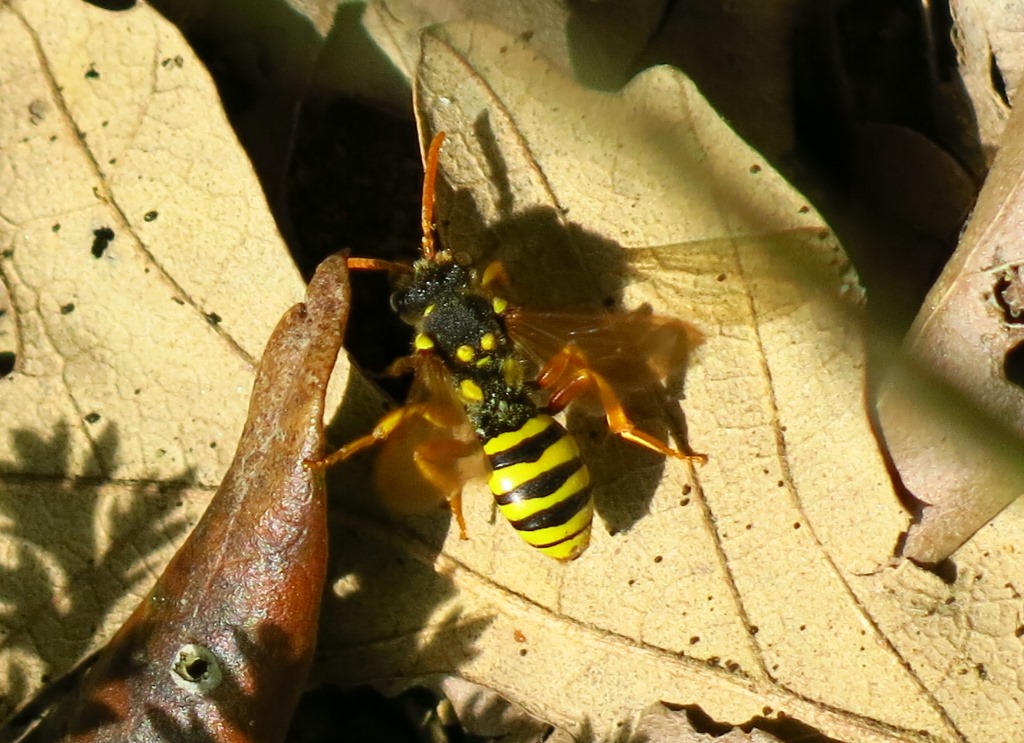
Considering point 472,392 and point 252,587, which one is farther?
point 472,392

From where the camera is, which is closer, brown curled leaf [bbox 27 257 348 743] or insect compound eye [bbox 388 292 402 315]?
brown curled leaf [bbox 27 257 348 743]

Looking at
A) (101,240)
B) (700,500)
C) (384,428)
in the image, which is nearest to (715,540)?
(700,500)

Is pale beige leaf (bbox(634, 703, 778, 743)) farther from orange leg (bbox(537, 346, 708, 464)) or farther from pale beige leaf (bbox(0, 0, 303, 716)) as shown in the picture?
pale beige leaf (bbox(0, 0, 303, 716))

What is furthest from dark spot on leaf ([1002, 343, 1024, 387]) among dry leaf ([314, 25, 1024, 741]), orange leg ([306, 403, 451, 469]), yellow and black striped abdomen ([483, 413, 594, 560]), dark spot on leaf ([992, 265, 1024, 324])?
orange leg ([306, 403, 451, 469])

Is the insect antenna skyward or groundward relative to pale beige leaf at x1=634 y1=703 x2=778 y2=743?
skyward

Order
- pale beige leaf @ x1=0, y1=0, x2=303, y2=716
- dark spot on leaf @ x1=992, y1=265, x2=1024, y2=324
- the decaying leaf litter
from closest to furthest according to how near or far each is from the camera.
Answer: dark spot on leaf @ x1=992, y1=265, x2=1024, y2=324
the decaying leaf litter
pale beige leaf @ x1=0, y1=0, x2=303, y2=716

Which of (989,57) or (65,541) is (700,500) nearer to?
(989,57)

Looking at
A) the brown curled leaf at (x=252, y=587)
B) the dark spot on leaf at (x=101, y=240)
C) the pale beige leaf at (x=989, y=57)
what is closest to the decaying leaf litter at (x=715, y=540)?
the brown curled leaf at (x=252, y=587)

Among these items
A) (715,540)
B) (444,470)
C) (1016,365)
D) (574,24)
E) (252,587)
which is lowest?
(252,587)
